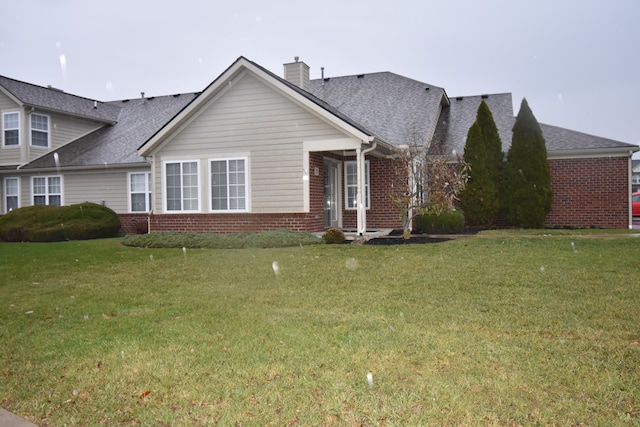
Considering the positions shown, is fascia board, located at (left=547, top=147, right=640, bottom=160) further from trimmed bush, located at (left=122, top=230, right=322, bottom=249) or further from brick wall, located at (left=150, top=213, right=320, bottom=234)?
trimmed bush, located at (left=122, top=230, right=322, bottom=249)

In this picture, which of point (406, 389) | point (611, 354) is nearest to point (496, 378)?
point (406, 389)

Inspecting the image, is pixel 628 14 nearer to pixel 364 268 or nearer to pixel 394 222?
pixel 394 222

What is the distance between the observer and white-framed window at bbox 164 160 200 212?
15317 millimetres

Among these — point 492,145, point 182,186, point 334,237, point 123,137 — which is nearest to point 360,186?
point 334,237

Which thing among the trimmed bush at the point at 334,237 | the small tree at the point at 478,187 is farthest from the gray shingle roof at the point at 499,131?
the trimmed bush at the point at 334,237

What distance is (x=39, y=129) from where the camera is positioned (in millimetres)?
20969

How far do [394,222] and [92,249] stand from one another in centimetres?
892

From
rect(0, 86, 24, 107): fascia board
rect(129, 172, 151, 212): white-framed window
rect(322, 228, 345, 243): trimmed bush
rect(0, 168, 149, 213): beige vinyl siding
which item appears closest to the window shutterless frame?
rect(0, 86, 24, 107): fascia board

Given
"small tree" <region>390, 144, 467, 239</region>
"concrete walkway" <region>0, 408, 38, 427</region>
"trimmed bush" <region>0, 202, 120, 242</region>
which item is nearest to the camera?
"concrete walkway" <region>0, 408, 38, 427</region>

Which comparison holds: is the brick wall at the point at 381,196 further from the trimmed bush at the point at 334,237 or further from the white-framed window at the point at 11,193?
the white-framed window at the point at 11,193

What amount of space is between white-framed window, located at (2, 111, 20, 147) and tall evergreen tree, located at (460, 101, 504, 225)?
57.8 feet

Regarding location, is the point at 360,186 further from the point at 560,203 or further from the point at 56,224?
the point at 56,224

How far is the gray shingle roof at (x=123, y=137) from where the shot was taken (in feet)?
66.1

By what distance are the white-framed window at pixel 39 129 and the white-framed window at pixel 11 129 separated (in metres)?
0.51
